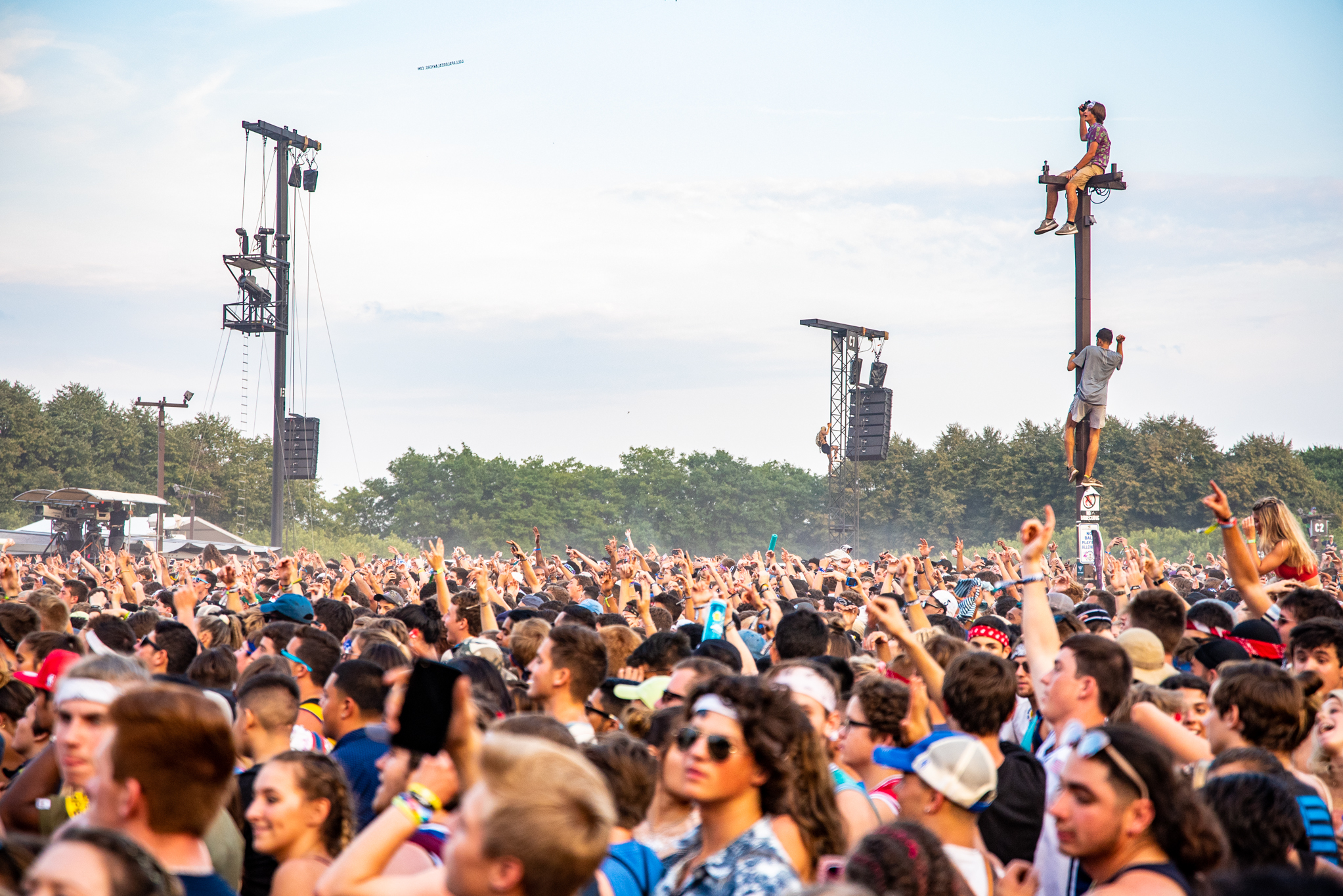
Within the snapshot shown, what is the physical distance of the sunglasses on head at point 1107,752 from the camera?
2.93 meters

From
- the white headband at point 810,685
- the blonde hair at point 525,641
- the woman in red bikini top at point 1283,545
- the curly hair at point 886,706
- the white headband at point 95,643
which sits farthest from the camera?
the woman in red bikini top at point 1283,545

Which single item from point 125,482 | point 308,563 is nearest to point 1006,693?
point 308,563

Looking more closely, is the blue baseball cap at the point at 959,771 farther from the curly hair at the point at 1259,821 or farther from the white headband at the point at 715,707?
the white headband at the point at 715,707

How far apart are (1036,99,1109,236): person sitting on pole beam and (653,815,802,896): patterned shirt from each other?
1354 centimetres

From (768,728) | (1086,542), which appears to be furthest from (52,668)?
(1086,542)

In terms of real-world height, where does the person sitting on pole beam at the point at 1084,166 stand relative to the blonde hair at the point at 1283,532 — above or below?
above

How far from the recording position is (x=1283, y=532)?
281 inches

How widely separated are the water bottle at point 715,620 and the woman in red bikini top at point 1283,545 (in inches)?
133

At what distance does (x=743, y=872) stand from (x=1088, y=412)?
12980mm

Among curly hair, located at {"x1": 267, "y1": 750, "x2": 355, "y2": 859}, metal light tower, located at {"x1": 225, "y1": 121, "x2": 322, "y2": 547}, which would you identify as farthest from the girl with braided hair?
metal light tower, located at {"x1": 225, "y1": 121, "x2": 322, "y2": 547}

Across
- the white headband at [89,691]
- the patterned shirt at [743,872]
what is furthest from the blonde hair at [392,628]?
the patterned shirt at [743,872]

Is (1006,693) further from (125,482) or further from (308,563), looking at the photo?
(125,482)

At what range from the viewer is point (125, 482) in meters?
66.3

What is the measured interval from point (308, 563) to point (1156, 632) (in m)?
17.7
